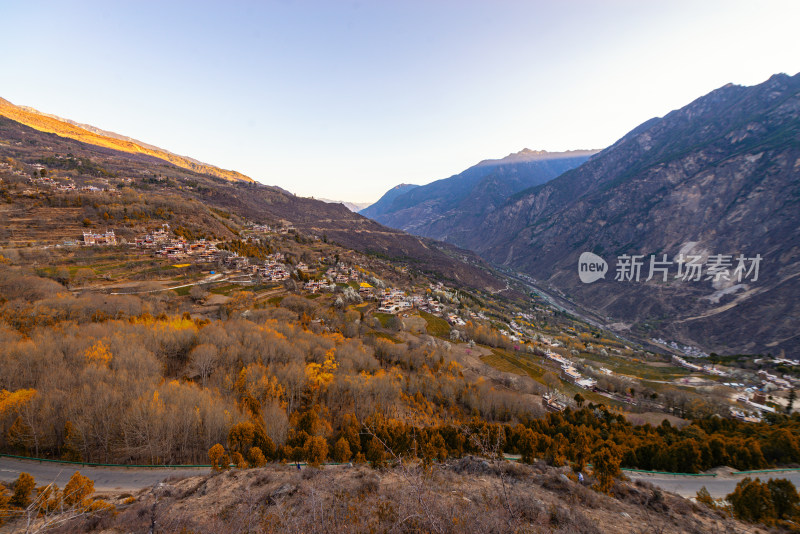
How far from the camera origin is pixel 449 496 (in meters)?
14.5

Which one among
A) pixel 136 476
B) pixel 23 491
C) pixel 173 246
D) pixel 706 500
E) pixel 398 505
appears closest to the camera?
pixel 398 505

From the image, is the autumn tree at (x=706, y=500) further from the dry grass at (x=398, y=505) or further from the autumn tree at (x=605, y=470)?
the autumn tree at (x=605, y=470)

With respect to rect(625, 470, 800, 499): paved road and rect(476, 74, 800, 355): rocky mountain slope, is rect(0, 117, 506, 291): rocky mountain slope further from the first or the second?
rect(625, 470, 800, 499): paved road

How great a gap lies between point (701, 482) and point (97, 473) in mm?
42514

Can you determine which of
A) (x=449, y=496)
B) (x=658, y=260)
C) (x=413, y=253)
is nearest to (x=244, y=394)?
(x=449, y=496)

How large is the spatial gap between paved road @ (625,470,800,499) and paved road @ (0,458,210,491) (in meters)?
32.9

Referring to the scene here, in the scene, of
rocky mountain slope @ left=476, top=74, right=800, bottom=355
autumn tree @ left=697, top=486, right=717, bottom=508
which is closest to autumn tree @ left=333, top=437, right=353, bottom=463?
autumn tree @ left=697, top=486, right=717, bottom=508

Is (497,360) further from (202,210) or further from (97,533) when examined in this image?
(202,210)

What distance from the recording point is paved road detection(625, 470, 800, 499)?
20.8m

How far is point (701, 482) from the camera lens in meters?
21.9

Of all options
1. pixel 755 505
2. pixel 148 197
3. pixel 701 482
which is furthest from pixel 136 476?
pixel 148 197

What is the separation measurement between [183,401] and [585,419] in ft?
134

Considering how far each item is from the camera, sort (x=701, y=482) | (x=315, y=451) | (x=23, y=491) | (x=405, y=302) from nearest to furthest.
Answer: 1. (x=23, y=491)
2. (x=701, y=482)
3. (x=315, y=451)
4. (x=405, y=302)

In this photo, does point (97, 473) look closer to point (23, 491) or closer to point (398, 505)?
point (23, 491)
